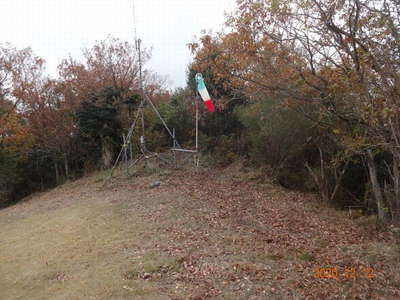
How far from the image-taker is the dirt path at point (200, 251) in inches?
161

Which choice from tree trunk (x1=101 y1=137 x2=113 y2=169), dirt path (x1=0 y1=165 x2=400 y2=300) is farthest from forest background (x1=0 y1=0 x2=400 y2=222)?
dirt path (x1=0 y1=165 x2=400 y2=300)

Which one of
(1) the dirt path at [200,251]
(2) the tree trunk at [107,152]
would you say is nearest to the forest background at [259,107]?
(2) the tree trunk at [107,152]

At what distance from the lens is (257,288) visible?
12.9 feet

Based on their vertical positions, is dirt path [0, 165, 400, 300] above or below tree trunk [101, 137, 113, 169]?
below

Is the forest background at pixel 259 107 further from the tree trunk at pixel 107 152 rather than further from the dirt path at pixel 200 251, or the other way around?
the dirt path at pixel 200 251

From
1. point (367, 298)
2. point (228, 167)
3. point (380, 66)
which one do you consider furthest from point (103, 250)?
point (228, 167)

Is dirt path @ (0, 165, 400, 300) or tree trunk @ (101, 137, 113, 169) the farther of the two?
tree trunk @ (101, 137, 113, 169)

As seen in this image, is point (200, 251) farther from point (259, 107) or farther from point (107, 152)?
point (107, 152)

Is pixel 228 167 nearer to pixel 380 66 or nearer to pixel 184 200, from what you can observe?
pixel 184 200

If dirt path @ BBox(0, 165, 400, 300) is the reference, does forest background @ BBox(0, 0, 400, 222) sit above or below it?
above

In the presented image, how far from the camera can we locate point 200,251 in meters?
5.41

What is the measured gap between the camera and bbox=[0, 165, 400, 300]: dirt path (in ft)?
13.4

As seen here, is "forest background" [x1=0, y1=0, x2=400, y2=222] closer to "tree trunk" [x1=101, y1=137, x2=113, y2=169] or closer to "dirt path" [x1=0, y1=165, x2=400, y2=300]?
"tree trunk" [x1=101, y1=137, x2=113, y2=169]

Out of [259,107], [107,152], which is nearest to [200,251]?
[259,107]
